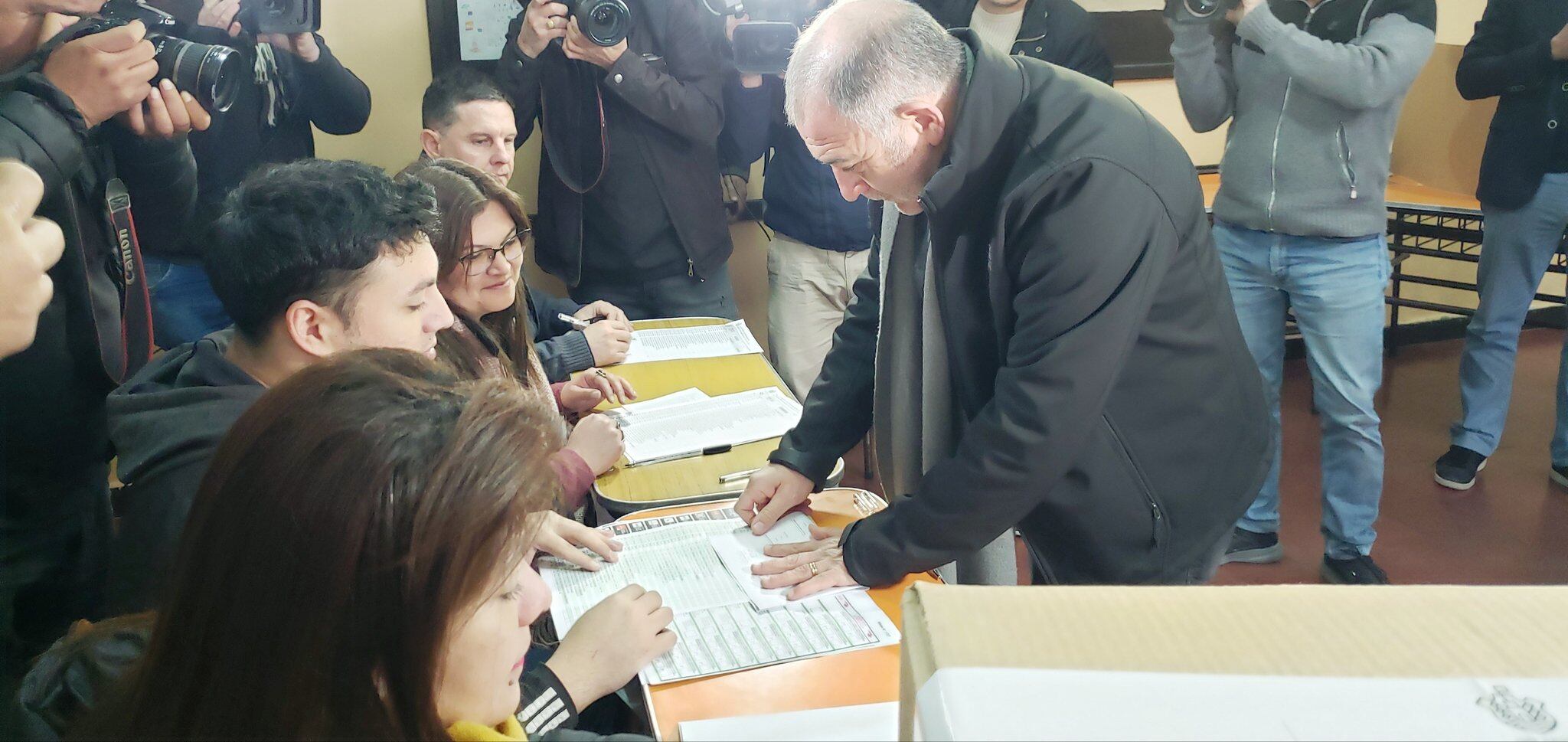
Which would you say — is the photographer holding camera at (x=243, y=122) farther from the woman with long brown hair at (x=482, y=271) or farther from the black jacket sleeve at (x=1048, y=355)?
the black jacket sleeve at (x=1048, y=355)

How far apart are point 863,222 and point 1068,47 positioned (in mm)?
730

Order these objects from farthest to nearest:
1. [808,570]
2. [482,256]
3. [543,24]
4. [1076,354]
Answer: [543,24], [482,256], [808,570], [1076,354]

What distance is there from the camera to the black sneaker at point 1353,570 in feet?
7.92

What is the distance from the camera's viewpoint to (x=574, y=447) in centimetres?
160

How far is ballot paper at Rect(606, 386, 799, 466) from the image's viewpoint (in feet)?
5.70

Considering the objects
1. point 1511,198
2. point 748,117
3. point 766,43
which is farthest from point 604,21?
point 1511,198

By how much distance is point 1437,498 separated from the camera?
2.98 metres

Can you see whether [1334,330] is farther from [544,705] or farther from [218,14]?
[218,14]

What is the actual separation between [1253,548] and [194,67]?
2549 millimetres

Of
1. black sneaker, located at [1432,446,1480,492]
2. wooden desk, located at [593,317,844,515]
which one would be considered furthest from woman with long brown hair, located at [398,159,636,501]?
black sneaker, located at [1432,446,1480,492]

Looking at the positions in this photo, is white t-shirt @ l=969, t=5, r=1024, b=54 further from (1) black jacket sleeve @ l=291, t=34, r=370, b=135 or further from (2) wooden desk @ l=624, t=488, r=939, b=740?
(2) wooden desk @ l=624, t=488, r=939, b=740

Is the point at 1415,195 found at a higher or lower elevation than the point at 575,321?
lower

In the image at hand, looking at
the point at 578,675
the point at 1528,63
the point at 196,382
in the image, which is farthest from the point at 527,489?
the point at 1528,63

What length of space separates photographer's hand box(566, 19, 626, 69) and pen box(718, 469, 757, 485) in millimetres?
1433
